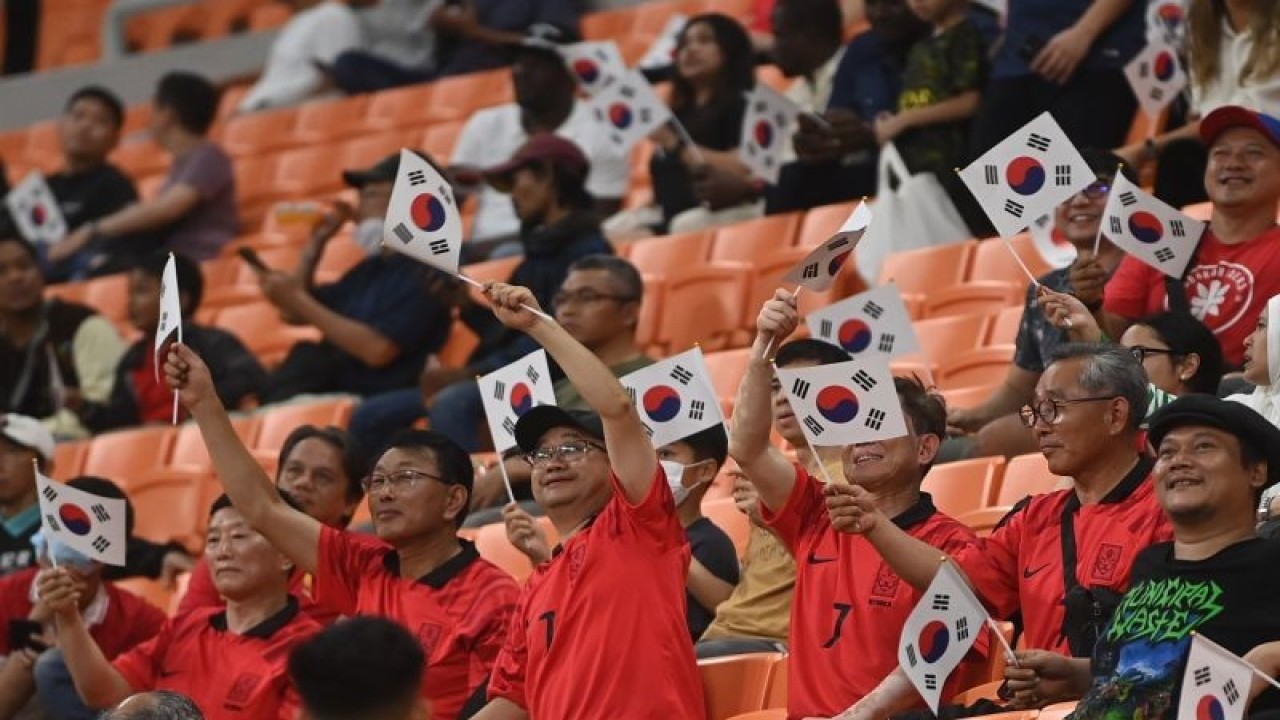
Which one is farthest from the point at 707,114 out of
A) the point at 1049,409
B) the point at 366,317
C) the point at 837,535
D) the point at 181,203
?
the point at 1049,409

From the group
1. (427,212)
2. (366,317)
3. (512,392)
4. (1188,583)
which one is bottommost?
(1188,583)

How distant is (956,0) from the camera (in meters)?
9.16

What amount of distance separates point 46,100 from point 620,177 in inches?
216

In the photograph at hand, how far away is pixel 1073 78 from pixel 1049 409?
3187 mm

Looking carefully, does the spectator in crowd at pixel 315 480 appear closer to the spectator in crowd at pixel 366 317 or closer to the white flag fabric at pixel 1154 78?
the spectator in crowd at pixel 366 317

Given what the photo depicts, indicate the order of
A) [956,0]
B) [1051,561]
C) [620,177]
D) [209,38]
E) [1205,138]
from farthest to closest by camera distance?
[209,38] → [620,177] → [956,0] → [1205,138] → [1051,561]

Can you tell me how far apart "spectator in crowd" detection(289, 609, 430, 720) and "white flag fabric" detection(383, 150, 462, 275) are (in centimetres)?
228

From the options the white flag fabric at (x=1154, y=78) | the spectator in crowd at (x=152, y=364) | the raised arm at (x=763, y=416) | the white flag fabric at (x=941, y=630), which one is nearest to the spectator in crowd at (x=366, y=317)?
the spectator in crowd at (x=152, y=364)

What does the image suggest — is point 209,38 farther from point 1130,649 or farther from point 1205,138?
point 1130,649

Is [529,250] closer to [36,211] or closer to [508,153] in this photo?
[508,153]

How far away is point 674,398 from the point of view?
6719 mm

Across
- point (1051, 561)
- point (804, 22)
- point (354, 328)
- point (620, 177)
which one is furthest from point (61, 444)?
point (1051, 561)

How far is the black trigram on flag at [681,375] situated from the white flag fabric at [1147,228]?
1.08 m

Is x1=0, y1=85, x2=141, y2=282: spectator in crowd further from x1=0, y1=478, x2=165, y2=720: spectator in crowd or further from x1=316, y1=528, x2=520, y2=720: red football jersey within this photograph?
x1=316, y1=528, x2=520, y2=720: red football jersey
